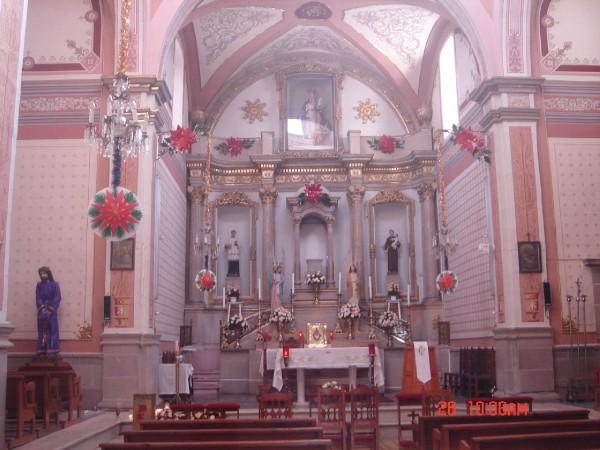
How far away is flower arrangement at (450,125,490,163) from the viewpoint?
41.7 feet

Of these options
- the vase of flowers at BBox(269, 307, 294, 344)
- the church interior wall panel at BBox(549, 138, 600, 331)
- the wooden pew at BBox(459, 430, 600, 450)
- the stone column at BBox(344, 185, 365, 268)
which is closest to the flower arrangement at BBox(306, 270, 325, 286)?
the stone column at BBox(344, 185, 365, 268)

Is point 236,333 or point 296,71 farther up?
point 296,71

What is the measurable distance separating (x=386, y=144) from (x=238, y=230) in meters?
4.60

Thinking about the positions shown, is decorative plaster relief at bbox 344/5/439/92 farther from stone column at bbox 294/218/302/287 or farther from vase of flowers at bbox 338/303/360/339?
vase of flowers at bbox 338/303/360/339

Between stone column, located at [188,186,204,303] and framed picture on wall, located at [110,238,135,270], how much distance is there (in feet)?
18.4

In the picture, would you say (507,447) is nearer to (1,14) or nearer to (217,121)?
(1,14)

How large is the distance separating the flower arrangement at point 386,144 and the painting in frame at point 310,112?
42.8 inches

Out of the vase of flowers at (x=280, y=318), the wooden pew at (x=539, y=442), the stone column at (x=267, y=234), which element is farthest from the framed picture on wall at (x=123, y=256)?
the wooden pew at (x=539, y=442)

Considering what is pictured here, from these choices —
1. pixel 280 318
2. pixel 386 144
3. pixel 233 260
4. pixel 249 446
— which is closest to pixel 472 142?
pixel 280 318

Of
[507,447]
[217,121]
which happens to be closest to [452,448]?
[507,447]

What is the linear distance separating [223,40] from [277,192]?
4164 millimetres

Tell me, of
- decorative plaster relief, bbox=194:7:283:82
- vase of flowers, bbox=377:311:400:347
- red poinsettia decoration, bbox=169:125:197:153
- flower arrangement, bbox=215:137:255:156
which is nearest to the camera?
red poinsettia decoration, bbox=169:125:197:153

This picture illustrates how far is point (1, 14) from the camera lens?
6887mm

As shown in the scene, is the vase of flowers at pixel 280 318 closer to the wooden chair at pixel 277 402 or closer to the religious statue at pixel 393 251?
the religious statue at pixel 393 251
